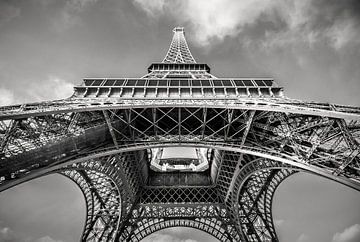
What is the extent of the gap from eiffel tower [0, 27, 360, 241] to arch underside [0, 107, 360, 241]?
0.07 meters

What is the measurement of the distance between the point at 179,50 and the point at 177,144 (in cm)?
3137

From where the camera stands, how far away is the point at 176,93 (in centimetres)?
1764

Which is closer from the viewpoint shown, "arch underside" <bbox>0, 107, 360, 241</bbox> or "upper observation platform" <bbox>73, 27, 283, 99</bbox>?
"arch underside" <bbox>0, 107, 360, 241</bbox>

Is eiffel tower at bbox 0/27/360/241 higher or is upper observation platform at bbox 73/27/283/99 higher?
upper observation platform at bbox 73/27/283/99

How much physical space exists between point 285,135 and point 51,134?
12.3 meters

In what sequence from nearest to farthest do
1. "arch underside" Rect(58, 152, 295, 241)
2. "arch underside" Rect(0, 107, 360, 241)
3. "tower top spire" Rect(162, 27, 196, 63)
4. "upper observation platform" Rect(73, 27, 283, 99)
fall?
"arch underside" Rect(0, 107, 360, 241), "upper observation platform" Rect(73, 27, 283, 99), "arch underside" Rect(58, 152, 295, 241), "tower top spire" Rect(162, 27, 196, 63)

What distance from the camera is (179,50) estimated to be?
4153 cm

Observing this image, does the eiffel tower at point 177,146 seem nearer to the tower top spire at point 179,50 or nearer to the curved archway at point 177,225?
the curved archway at point 177,225

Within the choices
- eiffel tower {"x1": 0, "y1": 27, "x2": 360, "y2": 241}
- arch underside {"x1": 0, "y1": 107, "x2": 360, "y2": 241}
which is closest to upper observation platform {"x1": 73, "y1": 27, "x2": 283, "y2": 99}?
eiffel tower {"x1": 0, "y1": 27, "x2": 360, "y2": 241}

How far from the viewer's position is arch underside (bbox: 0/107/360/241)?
9555mm

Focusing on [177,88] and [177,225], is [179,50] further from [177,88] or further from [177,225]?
[177,225]

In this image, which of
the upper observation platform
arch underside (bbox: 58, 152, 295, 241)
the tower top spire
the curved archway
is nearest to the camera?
the upper observation platform

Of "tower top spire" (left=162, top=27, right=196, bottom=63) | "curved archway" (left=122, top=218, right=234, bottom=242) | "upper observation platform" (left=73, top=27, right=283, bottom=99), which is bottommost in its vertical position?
"curved archway" (left=122, top=218, right=234, bottom=242)

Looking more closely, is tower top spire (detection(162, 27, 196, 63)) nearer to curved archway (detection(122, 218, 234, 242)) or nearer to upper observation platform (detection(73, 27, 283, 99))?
upper observation platform (detection(73, 27, 283, 99))
